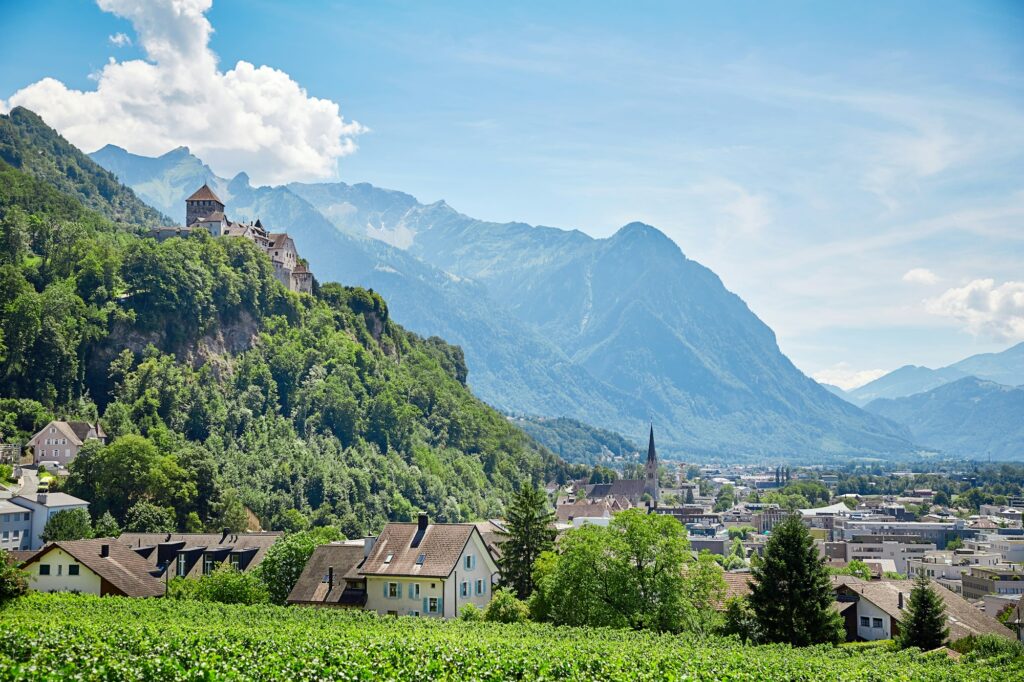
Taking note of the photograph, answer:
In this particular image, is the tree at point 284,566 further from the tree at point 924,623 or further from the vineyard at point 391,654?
the tree at point 924,623

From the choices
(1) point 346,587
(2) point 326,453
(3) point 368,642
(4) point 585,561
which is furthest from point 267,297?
(3) point 368,642

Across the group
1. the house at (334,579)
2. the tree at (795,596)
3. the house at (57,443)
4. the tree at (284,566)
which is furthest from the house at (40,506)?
the tree at (795,596)

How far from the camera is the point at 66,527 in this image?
97750mm

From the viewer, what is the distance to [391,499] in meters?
150

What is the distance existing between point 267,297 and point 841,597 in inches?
4396

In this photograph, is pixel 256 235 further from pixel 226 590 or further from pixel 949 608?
pixel 949 608

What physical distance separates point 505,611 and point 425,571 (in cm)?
697

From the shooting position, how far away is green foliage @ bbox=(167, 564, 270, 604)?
68.6m

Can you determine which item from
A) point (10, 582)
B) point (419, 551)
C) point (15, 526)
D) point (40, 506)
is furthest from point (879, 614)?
point (15, 526)

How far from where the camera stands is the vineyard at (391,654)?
3719 centimetres

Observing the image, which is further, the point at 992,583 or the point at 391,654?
the point at 992,583

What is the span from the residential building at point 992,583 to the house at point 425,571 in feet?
291

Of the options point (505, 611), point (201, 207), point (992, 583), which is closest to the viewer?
point (505, 611)

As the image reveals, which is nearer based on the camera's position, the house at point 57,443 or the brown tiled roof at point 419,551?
the brown tiled roof at point 419,551
